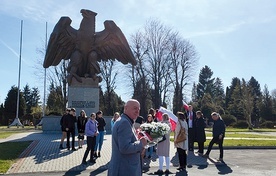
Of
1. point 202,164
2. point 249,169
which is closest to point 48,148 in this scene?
point 202,164

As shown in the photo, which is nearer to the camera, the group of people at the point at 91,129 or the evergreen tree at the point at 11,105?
the group of people at the point at 91,129

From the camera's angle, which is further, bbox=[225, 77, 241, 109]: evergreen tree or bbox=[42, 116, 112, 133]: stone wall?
bbox=[225, 77, 241, 109]: evergreen tree

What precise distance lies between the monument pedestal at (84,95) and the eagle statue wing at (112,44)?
2.11m

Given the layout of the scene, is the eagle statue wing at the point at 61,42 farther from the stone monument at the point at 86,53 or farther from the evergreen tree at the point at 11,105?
the evergreen tree at the point at 11,105

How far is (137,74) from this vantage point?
149ft

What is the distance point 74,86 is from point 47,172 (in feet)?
39.5

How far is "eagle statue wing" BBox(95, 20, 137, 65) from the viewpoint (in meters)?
20.7

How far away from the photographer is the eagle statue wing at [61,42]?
19672mm

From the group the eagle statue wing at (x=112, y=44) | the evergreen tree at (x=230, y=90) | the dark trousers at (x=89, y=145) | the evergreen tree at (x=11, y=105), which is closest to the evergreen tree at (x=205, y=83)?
the evergreen tree at (x=230, y=90)

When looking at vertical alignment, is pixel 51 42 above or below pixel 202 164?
above

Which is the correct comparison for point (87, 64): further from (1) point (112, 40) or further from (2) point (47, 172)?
(2) point (47, 172)

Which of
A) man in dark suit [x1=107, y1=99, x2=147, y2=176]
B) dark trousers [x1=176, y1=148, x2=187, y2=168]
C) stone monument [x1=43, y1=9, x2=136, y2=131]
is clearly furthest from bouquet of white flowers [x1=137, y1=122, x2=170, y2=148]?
stone monument [x1=43, y1=9, x2=136, y2=131]

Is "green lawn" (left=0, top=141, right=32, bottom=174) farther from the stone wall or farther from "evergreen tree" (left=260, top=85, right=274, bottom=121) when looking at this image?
"evergreen tree" (left=260, top=85, right=274, bottom=121)

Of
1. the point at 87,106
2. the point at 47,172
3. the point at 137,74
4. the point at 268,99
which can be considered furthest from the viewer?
the point at 268,99
